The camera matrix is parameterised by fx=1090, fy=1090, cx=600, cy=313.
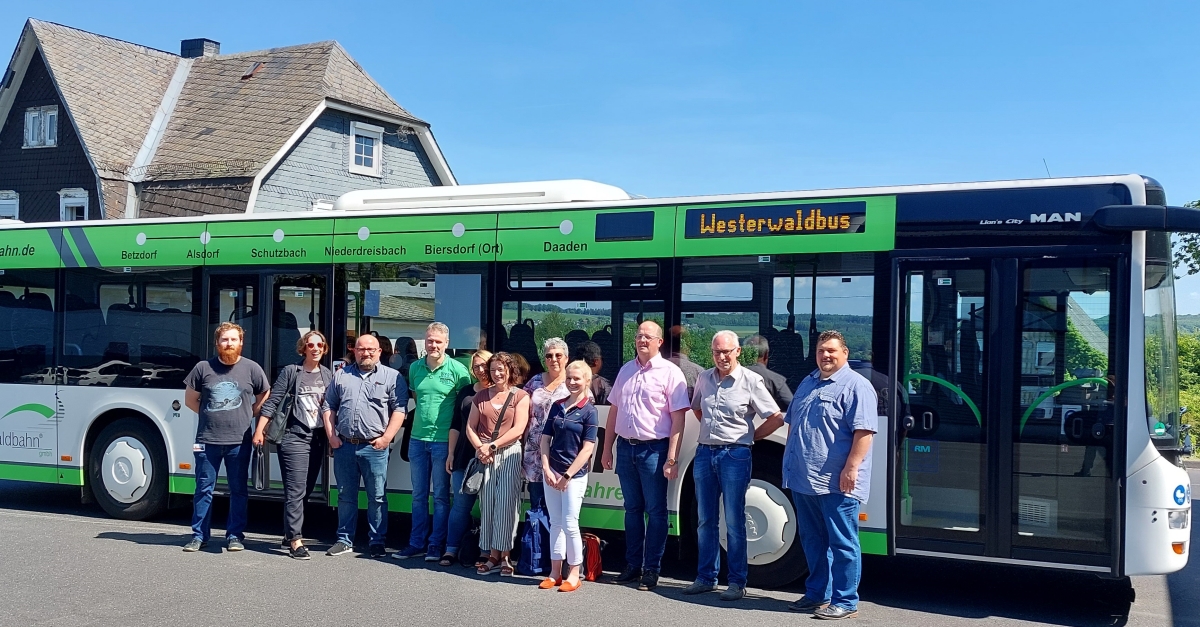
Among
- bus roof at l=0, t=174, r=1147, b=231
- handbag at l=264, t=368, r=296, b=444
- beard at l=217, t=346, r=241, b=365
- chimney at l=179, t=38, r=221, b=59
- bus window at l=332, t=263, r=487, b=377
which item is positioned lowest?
handbag at l=264, t=368, r=296, b=444

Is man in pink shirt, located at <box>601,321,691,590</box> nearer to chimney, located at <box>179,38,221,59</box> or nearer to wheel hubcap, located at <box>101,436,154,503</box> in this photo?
wheel hubcap, located at <box>101,436,154,503</box>

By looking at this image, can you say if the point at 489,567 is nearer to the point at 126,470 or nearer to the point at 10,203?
the point at 126,470

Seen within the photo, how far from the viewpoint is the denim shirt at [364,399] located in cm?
829

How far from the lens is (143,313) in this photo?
9.84 m

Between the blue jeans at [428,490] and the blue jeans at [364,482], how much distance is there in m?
0.25

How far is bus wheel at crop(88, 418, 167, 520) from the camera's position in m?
9.84

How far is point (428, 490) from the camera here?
8.39 metres

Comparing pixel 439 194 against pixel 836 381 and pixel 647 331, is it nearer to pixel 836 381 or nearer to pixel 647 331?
pixel 647 331

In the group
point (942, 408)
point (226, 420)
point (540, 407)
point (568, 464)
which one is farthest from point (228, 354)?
point (942, 408)

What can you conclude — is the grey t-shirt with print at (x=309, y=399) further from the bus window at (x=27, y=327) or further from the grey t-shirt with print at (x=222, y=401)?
the bus window at (x=27, y=327)

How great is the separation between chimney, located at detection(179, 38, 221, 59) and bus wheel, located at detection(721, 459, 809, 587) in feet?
108

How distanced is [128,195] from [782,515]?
27.7 metres

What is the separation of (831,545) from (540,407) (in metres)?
2.24

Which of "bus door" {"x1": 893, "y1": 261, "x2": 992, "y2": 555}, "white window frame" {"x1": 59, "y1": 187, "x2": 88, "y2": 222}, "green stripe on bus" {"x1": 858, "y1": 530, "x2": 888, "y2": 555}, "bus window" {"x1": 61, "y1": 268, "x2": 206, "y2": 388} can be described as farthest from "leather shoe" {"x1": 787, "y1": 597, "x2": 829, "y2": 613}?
"white window frame" {"x1": 59, "y1": 187, "x2": 88, "y2": 222}
